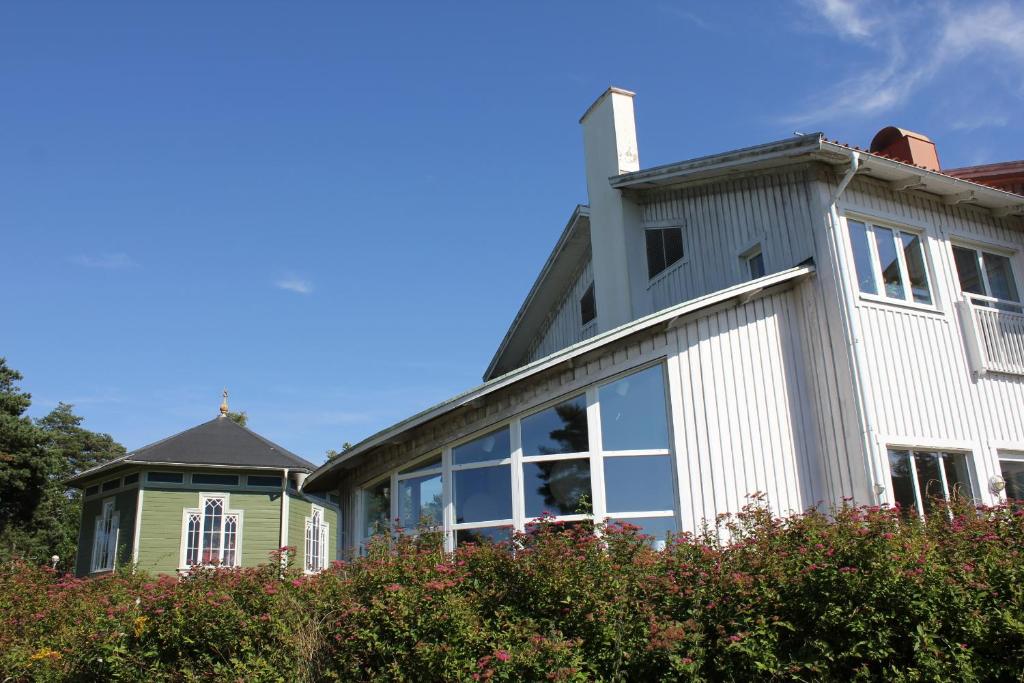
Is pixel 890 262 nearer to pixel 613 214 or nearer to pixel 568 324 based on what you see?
pixel 613 214

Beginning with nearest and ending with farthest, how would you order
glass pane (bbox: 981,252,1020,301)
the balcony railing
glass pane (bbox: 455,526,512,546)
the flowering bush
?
the flowering bush < glass pane (bbox: 455,526,512,546) < the balcony railing < glass pane (bbox: 981,252,1020,301)

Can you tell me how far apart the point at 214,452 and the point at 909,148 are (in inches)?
750

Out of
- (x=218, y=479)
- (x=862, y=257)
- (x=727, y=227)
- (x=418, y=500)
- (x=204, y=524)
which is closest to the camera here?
(x=862, y=257)

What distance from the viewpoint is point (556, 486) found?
1067cm

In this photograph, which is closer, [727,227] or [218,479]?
[727,227]

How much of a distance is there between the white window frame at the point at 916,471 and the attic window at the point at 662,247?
4.71 m

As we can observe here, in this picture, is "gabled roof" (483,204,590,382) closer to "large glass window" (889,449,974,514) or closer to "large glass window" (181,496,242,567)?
"large glass window" (889,449,974,514)

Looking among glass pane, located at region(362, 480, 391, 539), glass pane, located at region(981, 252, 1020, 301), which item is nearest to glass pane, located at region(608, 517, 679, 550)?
glass pane, located at region(362, 480, 391, 539)

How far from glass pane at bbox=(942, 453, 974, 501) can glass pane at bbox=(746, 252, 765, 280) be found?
11.4 ft

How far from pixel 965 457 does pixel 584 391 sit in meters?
5.26

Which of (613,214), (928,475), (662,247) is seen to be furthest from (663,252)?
(928,475)

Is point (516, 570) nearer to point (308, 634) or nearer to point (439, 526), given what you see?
point (308, 634)

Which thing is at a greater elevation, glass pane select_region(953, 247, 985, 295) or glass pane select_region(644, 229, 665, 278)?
glass pane select_region(644, 229, 665, 278)

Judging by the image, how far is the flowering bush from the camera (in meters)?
5.69
